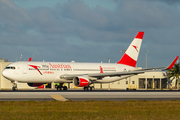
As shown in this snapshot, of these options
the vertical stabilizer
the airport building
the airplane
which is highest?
the vertical stabilizer

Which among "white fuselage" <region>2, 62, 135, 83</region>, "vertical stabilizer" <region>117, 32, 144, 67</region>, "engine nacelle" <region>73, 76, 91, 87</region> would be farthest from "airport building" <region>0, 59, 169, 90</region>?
"engine nacelle" <region>73, 76, 91, 87</region>

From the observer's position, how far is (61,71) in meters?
48.4

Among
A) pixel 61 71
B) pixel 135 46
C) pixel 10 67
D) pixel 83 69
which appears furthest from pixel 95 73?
pixel 10 67

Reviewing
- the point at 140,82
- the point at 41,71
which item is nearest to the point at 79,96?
the point at 41,71

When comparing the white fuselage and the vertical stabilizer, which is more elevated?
the vertical stabilizer
